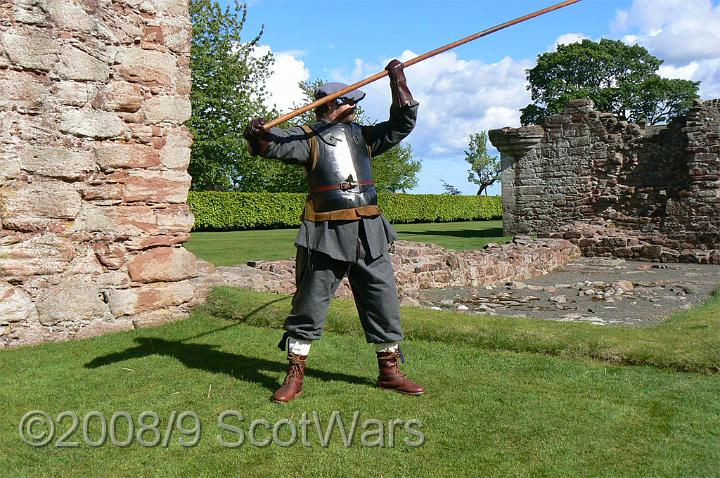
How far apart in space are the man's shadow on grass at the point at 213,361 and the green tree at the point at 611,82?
38005 mm

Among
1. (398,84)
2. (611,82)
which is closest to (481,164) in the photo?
(611,82)

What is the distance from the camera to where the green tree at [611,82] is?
3991cm

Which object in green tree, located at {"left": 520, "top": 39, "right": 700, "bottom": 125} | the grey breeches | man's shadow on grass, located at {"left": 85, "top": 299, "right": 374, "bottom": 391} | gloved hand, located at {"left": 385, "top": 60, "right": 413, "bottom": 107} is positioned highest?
green tree, located at {"left": 520, "top": 39, "right": 700, "bottom": 125}

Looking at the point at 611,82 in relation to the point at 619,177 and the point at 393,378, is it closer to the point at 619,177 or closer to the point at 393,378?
the point at 619,177

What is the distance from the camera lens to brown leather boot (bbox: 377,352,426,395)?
13.2 feet

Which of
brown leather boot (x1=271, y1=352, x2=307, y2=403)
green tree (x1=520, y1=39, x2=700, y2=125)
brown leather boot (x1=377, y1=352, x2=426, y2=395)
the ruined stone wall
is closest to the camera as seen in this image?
brown leather boot (x1=271, y1=352, x2=307, y2=403)

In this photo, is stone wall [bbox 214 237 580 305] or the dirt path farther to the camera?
the dirt path

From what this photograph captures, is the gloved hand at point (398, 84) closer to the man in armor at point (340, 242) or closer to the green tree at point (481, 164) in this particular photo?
the man in armor at point (340, 242)

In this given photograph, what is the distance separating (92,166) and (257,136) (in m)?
2.37

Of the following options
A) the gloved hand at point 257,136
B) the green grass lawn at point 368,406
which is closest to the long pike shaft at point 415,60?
the gloved hand at point 257,136

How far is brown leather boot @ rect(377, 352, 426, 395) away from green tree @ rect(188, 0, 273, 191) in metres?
24.9

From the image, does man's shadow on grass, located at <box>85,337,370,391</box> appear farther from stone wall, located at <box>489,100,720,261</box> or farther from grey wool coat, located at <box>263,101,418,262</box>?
stone wall, located at <box>489,100,720,261</box>

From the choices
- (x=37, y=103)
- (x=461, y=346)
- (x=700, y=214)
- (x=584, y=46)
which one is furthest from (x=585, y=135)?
(x=584, y=46)

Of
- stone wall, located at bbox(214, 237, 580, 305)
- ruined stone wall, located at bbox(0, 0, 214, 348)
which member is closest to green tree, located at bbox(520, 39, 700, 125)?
stone wall, located at bbox(214, 237, 580, 305)
